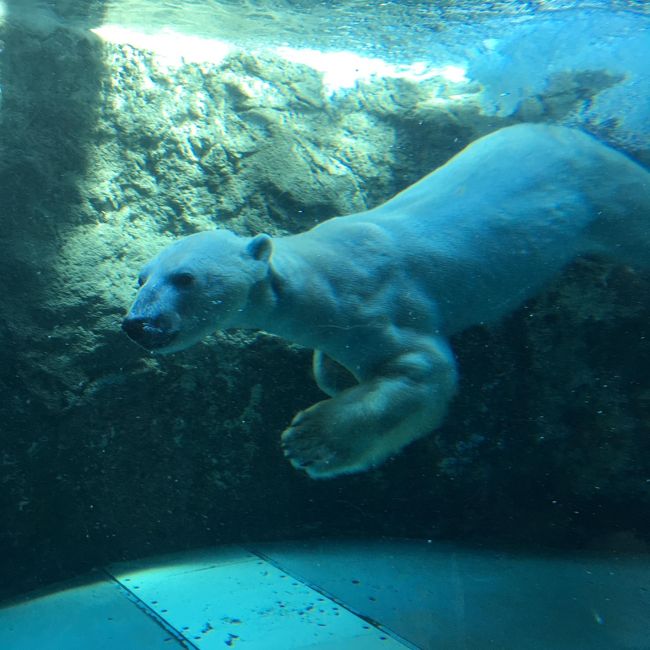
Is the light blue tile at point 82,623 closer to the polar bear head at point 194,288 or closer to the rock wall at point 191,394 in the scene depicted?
the rock wall at point 191,394

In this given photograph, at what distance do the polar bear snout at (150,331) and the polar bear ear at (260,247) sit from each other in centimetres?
42

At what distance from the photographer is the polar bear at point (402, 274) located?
2.11 metres

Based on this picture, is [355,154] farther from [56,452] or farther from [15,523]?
[15,523]

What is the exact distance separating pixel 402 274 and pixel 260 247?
28.4 inches

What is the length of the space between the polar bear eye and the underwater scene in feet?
0.03

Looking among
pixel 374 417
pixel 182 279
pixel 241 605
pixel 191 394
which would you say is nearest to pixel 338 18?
pixel 191 394

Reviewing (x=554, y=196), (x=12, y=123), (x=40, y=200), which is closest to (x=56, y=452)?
(x=40, y=200)

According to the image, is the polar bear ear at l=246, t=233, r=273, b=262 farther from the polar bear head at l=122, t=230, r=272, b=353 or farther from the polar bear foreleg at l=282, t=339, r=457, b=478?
the polar bear foreleg at l=282, t=339, r=457, b=478

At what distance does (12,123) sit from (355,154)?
2031 mm

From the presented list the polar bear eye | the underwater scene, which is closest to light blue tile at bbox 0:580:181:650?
the underwater scene

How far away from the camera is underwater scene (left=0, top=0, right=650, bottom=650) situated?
2250 millimetres

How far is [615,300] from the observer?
3.10 meters

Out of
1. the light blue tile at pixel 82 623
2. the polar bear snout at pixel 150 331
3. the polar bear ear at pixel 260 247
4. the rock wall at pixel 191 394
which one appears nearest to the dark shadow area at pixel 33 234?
the rock wall at pixel 191 394

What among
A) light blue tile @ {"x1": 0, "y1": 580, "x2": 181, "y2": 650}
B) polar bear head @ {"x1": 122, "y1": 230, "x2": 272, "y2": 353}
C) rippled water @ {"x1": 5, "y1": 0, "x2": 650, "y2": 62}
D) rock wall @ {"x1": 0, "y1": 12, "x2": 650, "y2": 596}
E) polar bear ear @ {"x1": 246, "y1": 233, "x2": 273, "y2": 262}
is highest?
rippled water @ {"x1": 5, "y1": 0, "x2": 650, "y2": 62}
